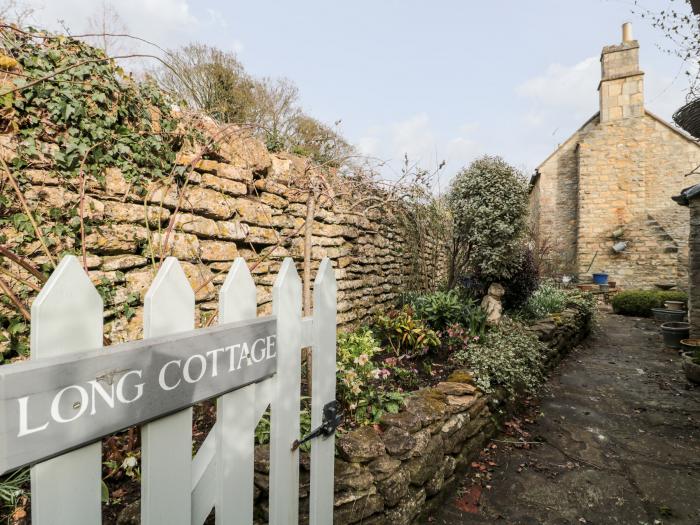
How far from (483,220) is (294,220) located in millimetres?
3386

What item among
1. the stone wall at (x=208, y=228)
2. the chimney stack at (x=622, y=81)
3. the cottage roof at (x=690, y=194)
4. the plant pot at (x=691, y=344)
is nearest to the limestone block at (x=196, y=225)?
the stone wall at (x=208, y=228)

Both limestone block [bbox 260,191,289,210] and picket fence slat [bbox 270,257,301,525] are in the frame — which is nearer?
picket fence slat [bbox 270,257,301,525]

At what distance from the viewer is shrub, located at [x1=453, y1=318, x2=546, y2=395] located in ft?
11.1

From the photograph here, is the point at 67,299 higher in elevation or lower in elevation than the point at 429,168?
lower

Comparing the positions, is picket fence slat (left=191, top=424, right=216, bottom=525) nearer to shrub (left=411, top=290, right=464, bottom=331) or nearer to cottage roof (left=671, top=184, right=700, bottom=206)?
shrub (left=411, top=290, right=464, bottom=331)

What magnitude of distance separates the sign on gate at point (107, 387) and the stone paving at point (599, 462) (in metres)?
2.13

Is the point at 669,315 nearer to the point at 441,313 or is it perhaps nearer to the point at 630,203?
the point at 630,203

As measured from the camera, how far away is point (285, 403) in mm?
1133

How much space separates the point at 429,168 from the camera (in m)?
5.27

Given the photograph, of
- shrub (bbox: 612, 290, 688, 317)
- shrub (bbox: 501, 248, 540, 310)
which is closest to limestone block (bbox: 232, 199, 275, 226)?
shrub (bbox: 501, 248, 540, 310)

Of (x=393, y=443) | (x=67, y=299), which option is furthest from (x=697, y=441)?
(x=67, y=299)

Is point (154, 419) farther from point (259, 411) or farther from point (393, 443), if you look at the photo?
point (393, 443)

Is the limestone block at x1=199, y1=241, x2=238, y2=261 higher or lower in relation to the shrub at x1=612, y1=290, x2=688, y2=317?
higher

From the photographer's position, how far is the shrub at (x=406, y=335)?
13.2 feet
